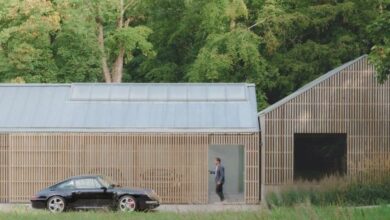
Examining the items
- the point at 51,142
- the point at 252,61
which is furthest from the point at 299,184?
the point at 252,61

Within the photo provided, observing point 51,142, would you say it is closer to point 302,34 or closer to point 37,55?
point 37,55

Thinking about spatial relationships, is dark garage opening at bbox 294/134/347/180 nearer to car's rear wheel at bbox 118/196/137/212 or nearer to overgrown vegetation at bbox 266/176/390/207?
overgrown vegetation at bbox 266/176/390/207

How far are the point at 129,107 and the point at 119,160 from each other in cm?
232

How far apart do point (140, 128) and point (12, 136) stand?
4334 millimetres

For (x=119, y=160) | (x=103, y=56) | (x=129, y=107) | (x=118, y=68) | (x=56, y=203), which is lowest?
(x=56, y=203)

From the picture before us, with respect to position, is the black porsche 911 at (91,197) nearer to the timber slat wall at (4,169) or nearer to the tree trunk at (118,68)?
the timber slat wall at (4,169)

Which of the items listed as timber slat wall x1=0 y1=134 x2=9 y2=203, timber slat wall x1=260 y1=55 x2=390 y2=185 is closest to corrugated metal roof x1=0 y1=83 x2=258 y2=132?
timber slat wall x1=0 y1=134 x2=9 y2=203

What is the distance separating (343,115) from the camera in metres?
29.9

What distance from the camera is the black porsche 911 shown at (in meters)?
24.8

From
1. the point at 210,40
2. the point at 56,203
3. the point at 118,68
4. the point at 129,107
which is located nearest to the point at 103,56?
the point at 118,68

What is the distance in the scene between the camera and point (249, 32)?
4034 cm

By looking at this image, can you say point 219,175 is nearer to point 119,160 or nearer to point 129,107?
point 119,160

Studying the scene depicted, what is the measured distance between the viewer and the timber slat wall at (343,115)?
2972cm

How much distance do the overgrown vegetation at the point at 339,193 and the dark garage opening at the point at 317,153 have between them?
47.3ft
